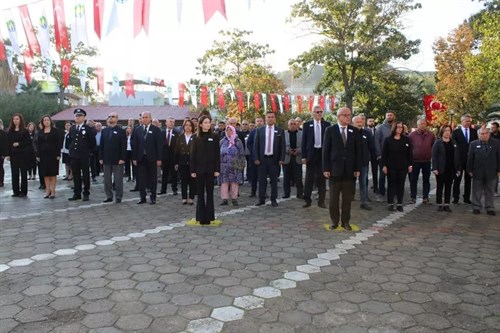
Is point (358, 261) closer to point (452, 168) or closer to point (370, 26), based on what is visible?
point (452, 168)

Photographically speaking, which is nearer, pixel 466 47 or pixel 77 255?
pixel 77 255

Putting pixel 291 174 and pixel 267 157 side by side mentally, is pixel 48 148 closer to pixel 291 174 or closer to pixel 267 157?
pixel 267 157

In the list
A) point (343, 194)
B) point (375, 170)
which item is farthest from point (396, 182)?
point (343, 194)

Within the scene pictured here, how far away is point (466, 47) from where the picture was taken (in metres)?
27.1

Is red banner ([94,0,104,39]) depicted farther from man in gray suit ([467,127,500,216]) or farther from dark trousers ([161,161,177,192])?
man in gray suit ([467,127,500,216])

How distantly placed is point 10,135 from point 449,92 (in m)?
24.2

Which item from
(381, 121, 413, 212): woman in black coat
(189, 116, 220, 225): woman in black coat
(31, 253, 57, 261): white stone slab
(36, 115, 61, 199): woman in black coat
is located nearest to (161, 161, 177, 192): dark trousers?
(36, 115, 61, 199): woman in black coat

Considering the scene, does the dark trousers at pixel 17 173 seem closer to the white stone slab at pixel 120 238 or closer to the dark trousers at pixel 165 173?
the dark trousers at pixel 165 173

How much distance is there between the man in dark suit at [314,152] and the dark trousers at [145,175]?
10.3ft

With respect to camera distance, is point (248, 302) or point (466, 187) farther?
point (466, 187)

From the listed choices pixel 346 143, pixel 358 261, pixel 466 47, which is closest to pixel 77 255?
pixel 358 261

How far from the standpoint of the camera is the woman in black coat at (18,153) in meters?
9.80

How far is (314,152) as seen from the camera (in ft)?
27.3

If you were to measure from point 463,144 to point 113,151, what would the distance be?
739cm
